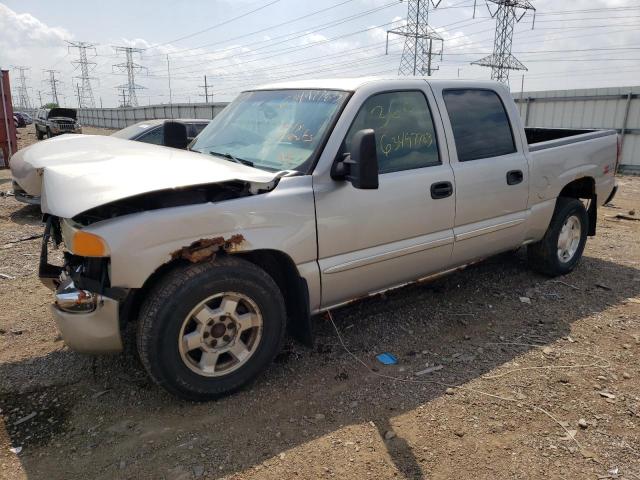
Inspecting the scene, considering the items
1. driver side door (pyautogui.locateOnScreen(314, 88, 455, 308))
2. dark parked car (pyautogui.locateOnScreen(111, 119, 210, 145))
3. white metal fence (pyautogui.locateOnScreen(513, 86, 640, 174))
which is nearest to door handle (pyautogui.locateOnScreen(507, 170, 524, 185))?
driver side door (pyautogui.locateOnScreen(314, 88, 455, 308))

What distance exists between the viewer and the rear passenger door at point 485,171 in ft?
12.9

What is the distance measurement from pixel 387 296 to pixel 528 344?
4.30ft

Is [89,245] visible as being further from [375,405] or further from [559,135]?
[559,135]

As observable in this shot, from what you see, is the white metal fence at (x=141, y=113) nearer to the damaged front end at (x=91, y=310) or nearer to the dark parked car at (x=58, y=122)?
the dark parked car at (x=58, y=122)

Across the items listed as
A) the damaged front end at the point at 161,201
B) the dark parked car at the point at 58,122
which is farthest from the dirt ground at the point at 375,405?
the dark parked car at the point at 58,122

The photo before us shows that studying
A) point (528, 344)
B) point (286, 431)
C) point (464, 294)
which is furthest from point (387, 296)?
point (286, 431)

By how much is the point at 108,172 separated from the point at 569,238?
4.51 meters

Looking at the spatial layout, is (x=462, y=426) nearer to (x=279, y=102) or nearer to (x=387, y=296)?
(x=387, y=296)

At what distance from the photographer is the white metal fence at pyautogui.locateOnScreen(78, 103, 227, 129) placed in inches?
1179

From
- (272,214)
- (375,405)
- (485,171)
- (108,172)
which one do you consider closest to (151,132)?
(108,172)

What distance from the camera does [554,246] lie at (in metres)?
A: 5.00

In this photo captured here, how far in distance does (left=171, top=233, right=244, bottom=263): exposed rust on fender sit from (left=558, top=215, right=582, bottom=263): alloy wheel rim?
360cm

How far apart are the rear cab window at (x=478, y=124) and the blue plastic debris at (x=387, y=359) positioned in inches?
63.5

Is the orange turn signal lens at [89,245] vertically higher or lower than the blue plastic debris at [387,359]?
higher
